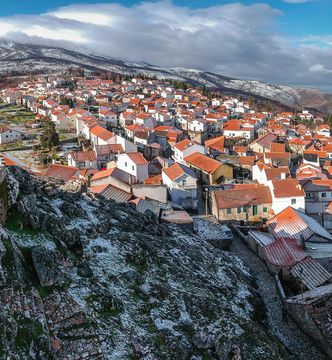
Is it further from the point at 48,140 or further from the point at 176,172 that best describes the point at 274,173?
the point at 48,140

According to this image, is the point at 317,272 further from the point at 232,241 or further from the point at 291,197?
the point at 291,197

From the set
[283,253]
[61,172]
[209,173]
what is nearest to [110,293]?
[283,253]

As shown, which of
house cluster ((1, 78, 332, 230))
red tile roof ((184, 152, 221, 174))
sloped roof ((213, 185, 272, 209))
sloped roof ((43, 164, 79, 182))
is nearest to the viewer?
sloped roof ((213, 185, 272, 209))

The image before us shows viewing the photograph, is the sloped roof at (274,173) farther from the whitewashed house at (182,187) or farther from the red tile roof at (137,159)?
the red tile roof at (137,159)

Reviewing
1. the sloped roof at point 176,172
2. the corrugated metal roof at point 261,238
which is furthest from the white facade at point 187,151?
the corrugated metal roof at point 261,238

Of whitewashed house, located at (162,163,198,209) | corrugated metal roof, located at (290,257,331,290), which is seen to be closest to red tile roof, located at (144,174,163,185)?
whitewashed house, located at (162,163,198,209)

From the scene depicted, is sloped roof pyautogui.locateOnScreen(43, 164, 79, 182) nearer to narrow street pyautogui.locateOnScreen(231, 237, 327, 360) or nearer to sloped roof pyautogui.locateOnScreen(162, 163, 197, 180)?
sloped roof pyautogui.locateOnScreen(162, 163, 197, 180)
